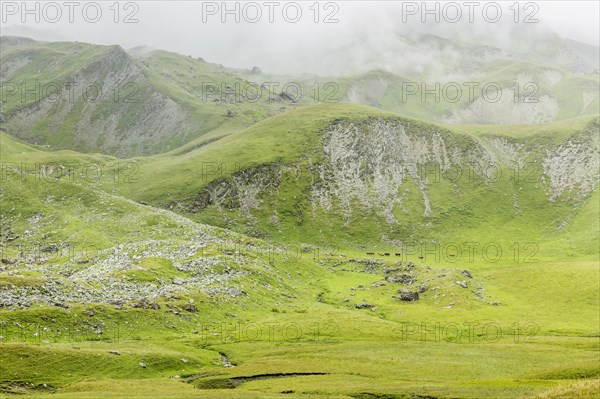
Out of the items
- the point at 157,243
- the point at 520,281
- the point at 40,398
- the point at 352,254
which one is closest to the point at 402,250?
the point at 352,254

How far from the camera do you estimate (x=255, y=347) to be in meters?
79.9

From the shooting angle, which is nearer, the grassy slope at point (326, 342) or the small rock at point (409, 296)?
the grassy slope at point (326, 342)

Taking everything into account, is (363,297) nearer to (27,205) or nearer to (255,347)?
(255,347)

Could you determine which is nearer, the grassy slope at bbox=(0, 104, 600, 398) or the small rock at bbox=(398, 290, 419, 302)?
the grassy slope at bbox=(0, 104, 600, 398)

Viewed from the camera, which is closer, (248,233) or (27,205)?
(27,205)

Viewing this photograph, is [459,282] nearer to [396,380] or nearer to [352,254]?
[352,254]

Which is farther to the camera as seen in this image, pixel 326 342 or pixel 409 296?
pixel 409 296

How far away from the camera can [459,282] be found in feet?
420

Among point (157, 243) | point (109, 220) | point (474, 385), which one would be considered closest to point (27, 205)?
point (109, 220)

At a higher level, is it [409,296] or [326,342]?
[409,296]

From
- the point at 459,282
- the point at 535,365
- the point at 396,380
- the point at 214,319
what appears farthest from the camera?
the point at 459,282

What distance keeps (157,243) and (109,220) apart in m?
32.8

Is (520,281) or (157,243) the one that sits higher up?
(157,243)

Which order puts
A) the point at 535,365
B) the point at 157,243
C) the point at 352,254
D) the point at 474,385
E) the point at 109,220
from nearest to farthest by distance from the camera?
the point at 474,385 < the point at 535,365 < the point at 157,243 < the point at 109,220 < the point at 352,254
